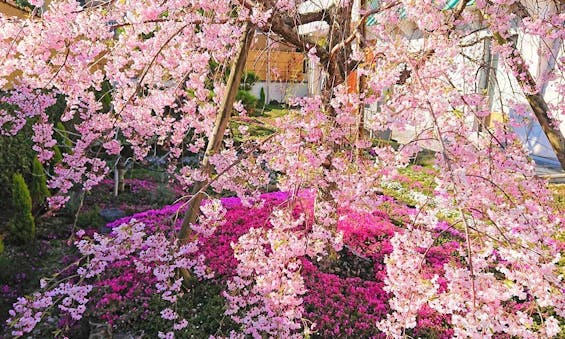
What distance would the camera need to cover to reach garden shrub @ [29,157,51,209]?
5312 mm

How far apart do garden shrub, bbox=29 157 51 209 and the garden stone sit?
71cm

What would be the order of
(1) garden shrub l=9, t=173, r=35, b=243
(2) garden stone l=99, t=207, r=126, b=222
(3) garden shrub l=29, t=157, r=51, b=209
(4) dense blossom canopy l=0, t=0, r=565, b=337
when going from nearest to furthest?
1. (4) dense blossom canopy l=0, t=0, r=565, b=337
2. (1) garden shrub l=9, t=173, r=35, b=243
3. (3) garden shrub l=29, t=157, r=51, b=209
4. (2) garden stone l=99, t=207, r=126, b=222

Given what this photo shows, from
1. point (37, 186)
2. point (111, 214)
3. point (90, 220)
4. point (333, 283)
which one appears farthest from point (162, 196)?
point (333, 283)

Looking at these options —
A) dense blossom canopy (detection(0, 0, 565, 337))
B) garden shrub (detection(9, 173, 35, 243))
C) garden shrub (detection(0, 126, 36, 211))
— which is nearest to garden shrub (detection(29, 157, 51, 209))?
garden shrub (detection(0, 126, 36, 211))

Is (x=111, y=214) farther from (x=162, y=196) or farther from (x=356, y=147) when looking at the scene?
(x=356, y=147)

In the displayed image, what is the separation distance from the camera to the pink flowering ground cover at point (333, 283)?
11.5 ft

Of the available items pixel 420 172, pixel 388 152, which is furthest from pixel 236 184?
pixel 420 172

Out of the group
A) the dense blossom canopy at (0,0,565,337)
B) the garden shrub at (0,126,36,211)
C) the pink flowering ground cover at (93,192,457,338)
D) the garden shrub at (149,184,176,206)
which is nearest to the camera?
the dense blossom canopy at (0,0,565,337)

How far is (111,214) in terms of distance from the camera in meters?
5.86

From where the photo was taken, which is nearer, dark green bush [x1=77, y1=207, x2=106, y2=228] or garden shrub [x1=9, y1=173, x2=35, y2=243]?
garden shrub [x1=9, y1=173, x2=35, y2=243]

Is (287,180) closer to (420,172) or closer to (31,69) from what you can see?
(31,69)

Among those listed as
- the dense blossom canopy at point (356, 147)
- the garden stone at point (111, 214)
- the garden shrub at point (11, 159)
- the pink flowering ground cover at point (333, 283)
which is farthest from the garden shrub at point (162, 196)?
the dense blossom canopy at point (356, 147)

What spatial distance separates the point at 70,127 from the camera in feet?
25.3

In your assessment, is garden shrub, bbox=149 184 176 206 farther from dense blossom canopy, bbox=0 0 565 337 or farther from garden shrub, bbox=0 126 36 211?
dense blossom canopy, bbox=0 0 565 337
